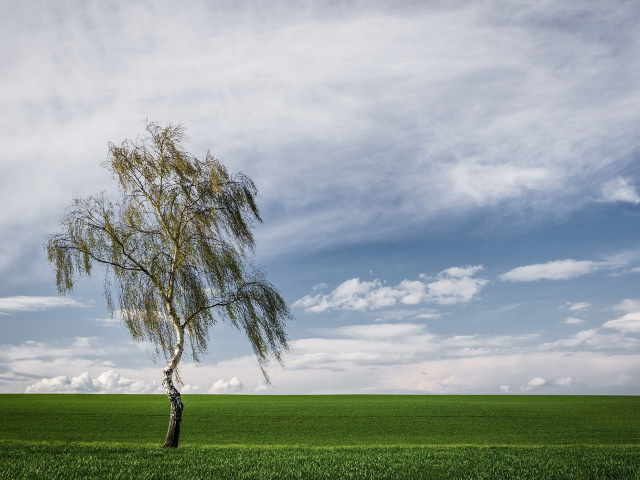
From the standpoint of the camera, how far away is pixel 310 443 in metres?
25.7

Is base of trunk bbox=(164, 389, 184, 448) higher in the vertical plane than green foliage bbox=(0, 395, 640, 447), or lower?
higher

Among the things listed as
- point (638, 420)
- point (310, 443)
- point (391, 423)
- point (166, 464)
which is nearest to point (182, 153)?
point (166, 464)

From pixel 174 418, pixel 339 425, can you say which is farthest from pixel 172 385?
pixel 339 425

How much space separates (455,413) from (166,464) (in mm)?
31773

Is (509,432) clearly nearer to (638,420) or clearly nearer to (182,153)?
(638,420)

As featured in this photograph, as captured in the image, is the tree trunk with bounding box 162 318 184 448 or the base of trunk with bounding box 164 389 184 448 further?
the tree trunk with bounding box 162 318 184 448

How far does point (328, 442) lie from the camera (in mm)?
26266

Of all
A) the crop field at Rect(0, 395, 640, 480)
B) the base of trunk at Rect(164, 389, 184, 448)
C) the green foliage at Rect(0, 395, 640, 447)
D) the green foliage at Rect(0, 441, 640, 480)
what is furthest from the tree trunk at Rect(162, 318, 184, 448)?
the green foliage at Rect(0, 395, 640, 447)

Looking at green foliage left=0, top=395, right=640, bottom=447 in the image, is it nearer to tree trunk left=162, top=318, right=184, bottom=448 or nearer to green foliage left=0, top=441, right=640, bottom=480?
tree trunk left=162, top=318, right=184, bottom=448

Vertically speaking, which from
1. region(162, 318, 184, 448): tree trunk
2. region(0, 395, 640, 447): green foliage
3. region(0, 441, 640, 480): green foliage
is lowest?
region(0, 395, 640, 447): green foliage

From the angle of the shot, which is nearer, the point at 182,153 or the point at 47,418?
the point at 182,153

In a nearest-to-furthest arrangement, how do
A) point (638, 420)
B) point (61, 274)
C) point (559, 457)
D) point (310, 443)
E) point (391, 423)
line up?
point (559, 457), point (61, 274), point (310, 443), point (391, 423), point (638, 420)

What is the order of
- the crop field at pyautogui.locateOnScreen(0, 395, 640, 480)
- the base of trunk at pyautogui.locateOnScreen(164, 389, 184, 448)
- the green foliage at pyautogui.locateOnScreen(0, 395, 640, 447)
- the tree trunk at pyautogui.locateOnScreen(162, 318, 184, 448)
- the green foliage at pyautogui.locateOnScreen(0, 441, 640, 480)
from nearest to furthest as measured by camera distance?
the green foliage at pyautogui.locateOnScreen(0, 441, 640, 480) → the crop field at pyautogui.locateOnScreen(0, 395, 640, 480) → the base of trunk at pyautogui.locateOnScreen(164, 389, 184, 448) → the tree trunk at pyautogui.locateOnScreen(162, 318, 184, 448) → the green foliage at pyautogui.locateOnScreen(0, 395, 640, 447)

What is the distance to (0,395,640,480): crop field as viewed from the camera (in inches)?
480
